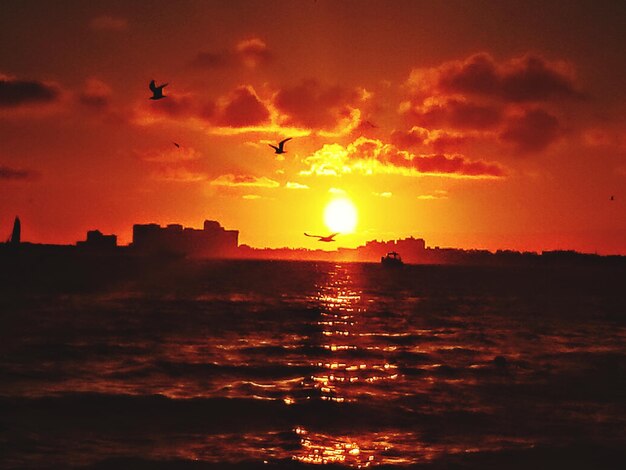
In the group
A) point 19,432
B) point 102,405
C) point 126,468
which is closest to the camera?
point 126,468

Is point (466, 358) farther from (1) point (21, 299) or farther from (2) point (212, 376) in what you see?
(1) point (21, 299)

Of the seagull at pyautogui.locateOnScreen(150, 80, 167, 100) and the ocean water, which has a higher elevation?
the seagull at pyautogui.locateOnScreen(150, 80, 167, 100)

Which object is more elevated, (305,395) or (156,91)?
(156,91)

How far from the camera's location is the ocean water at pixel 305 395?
2428 centimetres

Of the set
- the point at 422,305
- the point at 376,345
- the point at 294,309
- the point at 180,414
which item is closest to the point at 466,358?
the point at 376,345

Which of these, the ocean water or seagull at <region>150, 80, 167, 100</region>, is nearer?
the ocean water

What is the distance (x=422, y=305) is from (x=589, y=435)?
72598 millimetres

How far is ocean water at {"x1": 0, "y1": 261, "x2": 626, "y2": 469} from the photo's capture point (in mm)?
24281

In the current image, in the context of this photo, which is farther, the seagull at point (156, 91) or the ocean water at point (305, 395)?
the seagull at point (156, 91)

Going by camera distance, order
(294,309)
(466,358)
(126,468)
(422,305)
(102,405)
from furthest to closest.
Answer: (422,305) < (294,309) < (466,358) < (102,405) < (126,468)

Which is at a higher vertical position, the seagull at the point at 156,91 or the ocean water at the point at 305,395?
the seagull at the point at 156,91

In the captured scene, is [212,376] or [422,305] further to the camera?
[422,305]

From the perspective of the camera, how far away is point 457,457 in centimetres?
2377

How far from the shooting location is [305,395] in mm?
33406
